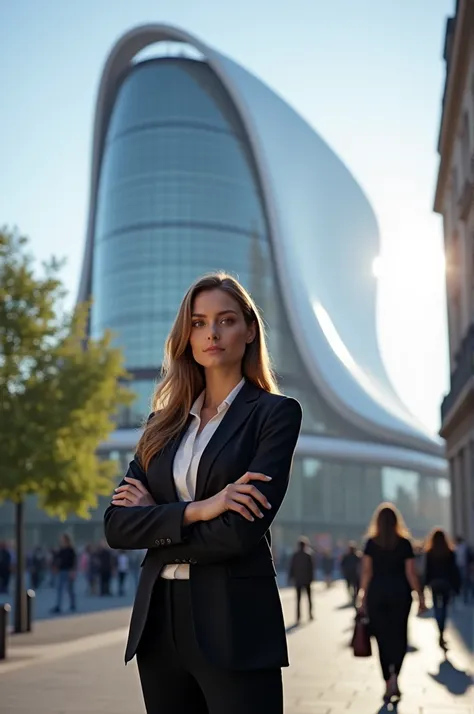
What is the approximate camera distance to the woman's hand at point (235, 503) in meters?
2.44

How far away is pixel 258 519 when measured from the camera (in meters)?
2.46

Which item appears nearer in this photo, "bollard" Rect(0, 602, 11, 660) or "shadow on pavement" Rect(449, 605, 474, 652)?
"bollard" Rect(0, 602, 11, 660)

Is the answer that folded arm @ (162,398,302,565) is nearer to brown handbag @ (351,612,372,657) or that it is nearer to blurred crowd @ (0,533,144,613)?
brown handbag @ (351,612,372,657)

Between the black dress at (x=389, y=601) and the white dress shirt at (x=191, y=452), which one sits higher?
the white dress shirt at (x=191, y=452)

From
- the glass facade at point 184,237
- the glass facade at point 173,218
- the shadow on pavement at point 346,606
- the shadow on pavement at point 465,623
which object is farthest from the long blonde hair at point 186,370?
the glass facade at point 173,218

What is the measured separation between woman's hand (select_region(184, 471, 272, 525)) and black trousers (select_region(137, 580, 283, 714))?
0.17 m

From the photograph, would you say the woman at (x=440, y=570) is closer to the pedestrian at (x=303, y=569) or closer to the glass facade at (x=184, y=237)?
the pedestrian at (x=303, y=569)

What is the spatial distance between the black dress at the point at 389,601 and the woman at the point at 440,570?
12.4 feet

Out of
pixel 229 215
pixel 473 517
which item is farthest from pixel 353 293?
pixel 473 517

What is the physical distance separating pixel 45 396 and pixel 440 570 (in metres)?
7.69

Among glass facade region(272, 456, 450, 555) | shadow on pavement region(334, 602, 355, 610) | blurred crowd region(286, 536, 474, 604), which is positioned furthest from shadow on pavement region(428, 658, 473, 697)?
glass facade region(272, 456, 450, 555)

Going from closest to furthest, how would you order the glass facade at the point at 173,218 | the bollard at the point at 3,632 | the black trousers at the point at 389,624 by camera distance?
the black trousers at the point at 389,624 → the bollard at the point at 3,632 → the glass facade at the point at 173,218

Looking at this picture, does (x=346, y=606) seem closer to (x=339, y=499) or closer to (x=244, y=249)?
(x=339, y=499)

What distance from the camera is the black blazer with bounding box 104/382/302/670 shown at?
7.91 feet
